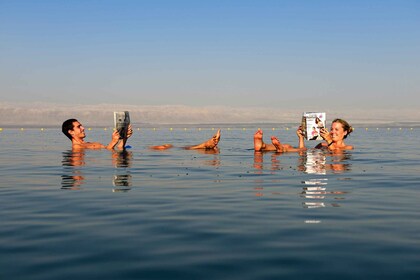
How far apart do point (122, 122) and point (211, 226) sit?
47.2 feet

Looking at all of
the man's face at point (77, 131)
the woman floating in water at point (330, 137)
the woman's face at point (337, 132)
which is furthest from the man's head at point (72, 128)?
the woman's face at point (337, 132)

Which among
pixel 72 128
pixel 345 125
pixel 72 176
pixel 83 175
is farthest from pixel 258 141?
pixel 72 176

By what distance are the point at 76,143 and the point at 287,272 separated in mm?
20486

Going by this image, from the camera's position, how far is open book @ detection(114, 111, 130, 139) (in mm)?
21375

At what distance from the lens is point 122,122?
21484mm

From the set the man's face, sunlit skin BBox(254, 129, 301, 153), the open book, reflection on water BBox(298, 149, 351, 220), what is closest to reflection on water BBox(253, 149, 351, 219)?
reflection on water BBox(298, 149, 351, 220)

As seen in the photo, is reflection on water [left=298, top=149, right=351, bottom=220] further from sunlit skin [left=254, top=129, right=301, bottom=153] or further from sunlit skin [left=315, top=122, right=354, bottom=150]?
sunlit skin [left=254, top=129, right=301, bottom=153]

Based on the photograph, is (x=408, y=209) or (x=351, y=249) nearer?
(x=351, y=249)

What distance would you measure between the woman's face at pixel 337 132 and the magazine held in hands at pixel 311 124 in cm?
58

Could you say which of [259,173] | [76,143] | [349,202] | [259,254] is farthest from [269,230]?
[76,143]

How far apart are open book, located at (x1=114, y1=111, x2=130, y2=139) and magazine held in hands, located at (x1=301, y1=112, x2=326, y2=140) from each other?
24.0 feet

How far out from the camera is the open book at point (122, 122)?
Result: 21.4 meters

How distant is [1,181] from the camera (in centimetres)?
1388

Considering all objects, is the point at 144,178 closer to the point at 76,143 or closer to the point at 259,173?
the point at 259,173
